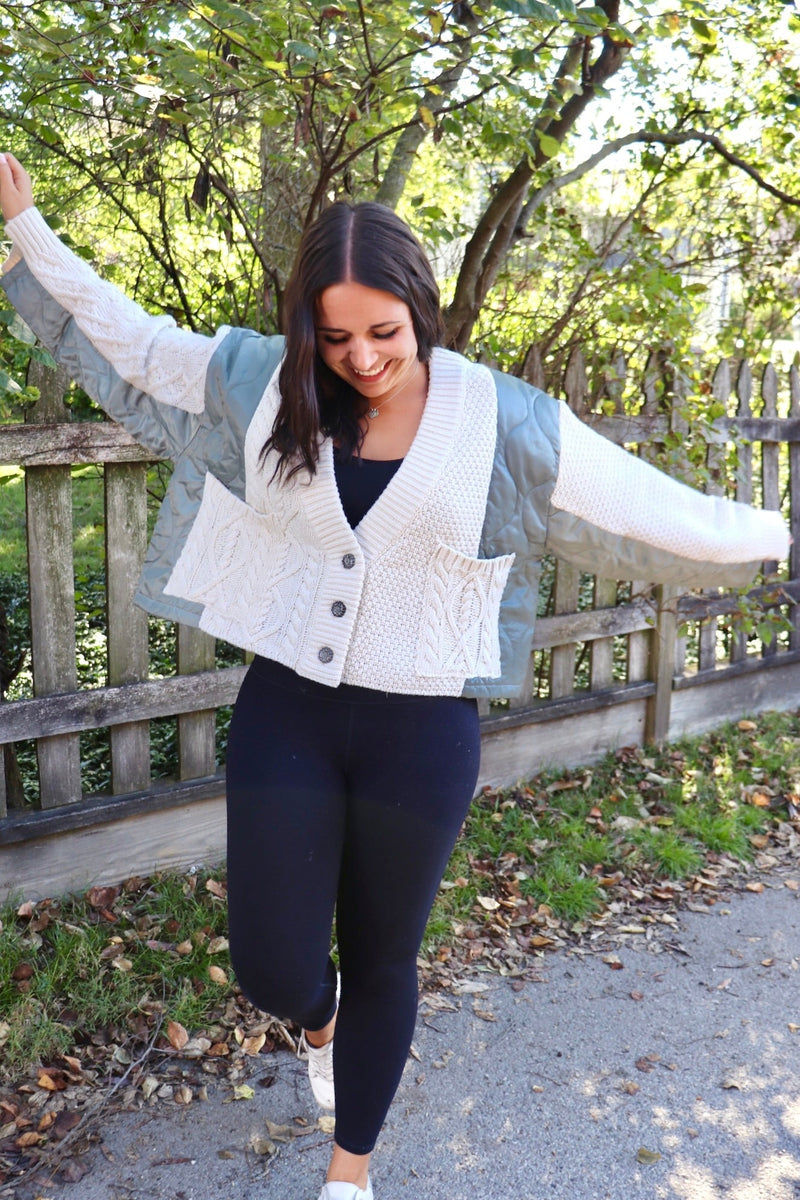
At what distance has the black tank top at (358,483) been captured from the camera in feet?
7.21

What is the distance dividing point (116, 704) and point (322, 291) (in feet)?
6.31

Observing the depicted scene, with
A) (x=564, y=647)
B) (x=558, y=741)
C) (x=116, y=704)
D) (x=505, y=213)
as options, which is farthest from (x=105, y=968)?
(x=505, y=213)

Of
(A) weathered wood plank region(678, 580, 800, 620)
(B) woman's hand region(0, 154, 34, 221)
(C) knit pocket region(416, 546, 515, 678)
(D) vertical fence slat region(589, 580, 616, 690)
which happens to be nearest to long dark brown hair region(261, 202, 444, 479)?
(C) knit pocket region(416, 546, 515, 678)

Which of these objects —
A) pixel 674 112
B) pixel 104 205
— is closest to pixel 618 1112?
pixel 104 205

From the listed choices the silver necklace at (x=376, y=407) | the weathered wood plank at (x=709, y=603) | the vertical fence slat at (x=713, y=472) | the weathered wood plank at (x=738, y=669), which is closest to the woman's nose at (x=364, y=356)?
the silver necklace at (x=376, y=407)

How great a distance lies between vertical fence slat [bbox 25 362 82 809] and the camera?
3365 mm

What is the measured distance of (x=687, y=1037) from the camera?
10.5ft

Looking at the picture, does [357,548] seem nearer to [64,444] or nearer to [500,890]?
[64,444]

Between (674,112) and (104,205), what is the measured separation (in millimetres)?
2518

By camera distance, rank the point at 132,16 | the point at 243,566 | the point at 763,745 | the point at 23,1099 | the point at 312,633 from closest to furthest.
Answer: the point at 312,633 < the point at 243,566 < the point at 23,1099 < the point at 132,16 < the point at 763,745

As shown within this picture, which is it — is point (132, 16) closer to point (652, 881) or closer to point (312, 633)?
point (312, 633)

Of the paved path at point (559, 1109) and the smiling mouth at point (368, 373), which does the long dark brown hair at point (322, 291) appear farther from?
the paved path at point (559, 1109)

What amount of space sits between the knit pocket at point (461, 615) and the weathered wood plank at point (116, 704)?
5.51 ft

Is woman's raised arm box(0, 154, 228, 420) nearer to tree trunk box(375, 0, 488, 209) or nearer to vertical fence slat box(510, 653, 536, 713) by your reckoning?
tree trunk box(375, 0, 488, 209)
